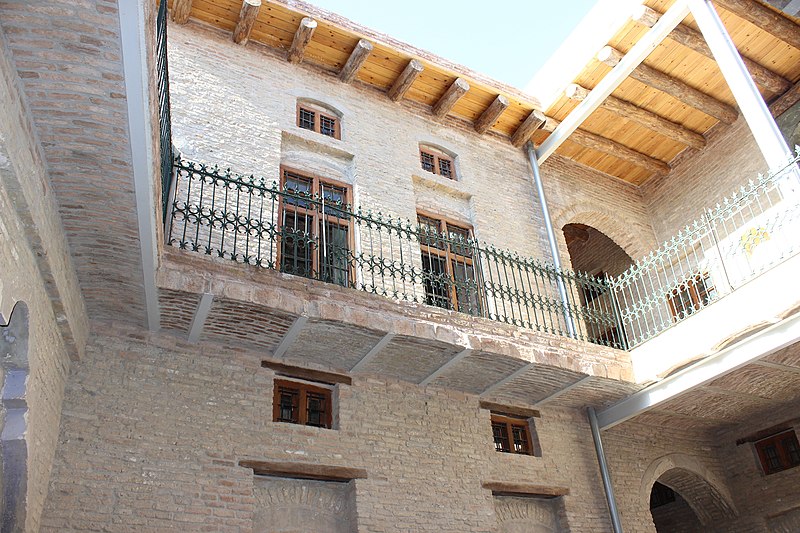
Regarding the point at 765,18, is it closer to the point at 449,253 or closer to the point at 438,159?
the point at 438,159

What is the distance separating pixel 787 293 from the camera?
7.39 metres

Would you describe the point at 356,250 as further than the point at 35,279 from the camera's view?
Yes

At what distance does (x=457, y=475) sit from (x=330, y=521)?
1.68m

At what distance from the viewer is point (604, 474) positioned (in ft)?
30.7

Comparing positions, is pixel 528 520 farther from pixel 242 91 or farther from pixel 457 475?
pixel 242 91

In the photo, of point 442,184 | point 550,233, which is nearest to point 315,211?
point 442,184

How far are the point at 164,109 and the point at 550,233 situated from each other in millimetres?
6862

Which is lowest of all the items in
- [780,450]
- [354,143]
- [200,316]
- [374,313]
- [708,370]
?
[780,450]

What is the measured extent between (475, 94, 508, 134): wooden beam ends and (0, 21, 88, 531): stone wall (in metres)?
7.86

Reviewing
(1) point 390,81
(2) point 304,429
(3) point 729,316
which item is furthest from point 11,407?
(1) point 390,81

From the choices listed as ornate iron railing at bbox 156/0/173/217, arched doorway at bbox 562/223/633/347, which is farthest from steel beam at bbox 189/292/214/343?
arched doorway at bbox 562/223/633/347

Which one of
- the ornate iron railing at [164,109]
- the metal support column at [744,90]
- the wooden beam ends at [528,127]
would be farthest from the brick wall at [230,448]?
the wooden beam ends at [528,127]

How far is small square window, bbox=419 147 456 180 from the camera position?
454 inches

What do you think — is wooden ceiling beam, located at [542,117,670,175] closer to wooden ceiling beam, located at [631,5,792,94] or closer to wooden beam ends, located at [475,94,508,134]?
wooden beam ends, located at [475,94,508,134]
